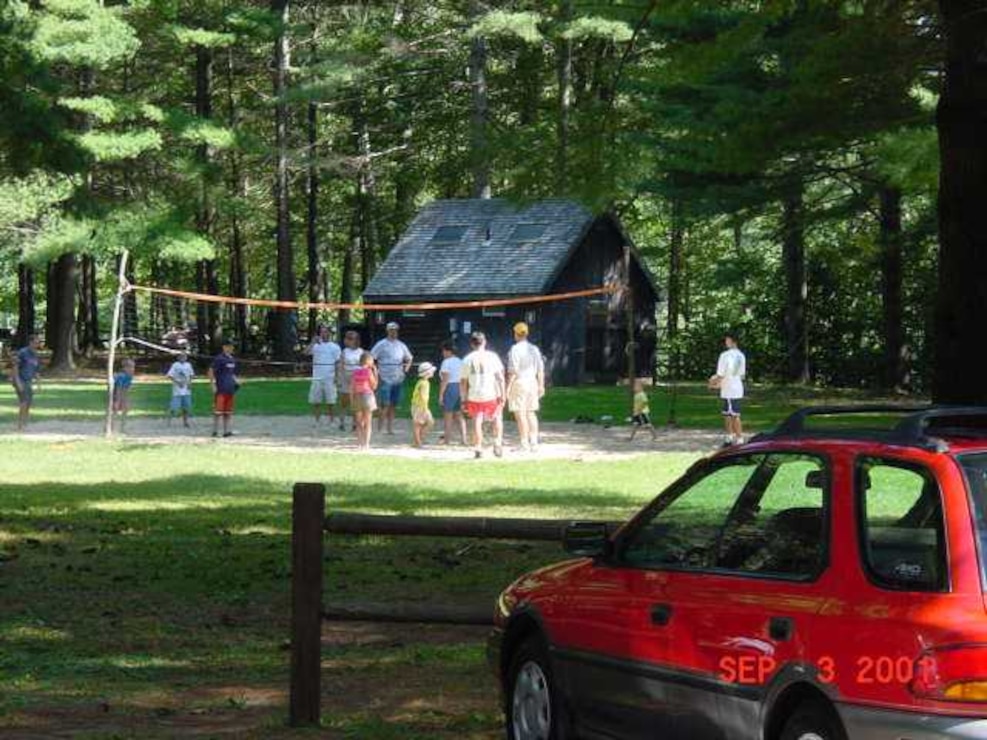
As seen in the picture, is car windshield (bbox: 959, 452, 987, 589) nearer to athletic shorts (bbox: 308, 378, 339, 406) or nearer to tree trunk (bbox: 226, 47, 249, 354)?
athletic shorts (bbox: 308, 378, 339, 406)

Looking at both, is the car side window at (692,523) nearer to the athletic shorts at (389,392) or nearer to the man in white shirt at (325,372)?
the athletic shorts at (389,392)

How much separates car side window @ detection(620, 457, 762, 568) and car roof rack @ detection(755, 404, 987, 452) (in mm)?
212

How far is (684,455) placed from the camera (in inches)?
1033

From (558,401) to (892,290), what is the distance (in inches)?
337

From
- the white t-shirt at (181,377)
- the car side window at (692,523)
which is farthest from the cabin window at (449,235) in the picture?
the car side window at (692,523)

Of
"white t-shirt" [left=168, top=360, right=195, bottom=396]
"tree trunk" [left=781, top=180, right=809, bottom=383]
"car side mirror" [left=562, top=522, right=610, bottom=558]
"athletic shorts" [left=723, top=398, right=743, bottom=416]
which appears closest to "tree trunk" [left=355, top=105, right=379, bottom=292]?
"tree trunk" [left=781, top=180, right=809, bottom=383]

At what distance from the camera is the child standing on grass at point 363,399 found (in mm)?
27844

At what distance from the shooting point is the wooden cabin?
51438mm

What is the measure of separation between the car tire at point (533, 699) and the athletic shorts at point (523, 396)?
18.8 metres

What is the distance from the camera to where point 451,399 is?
2936 centimetres

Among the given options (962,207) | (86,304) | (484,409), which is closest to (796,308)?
(484,409)

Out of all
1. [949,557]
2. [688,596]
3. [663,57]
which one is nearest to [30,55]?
[663,57]

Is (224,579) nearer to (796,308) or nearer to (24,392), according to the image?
(24,392)

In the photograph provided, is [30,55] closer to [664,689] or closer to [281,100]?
[664,689]
